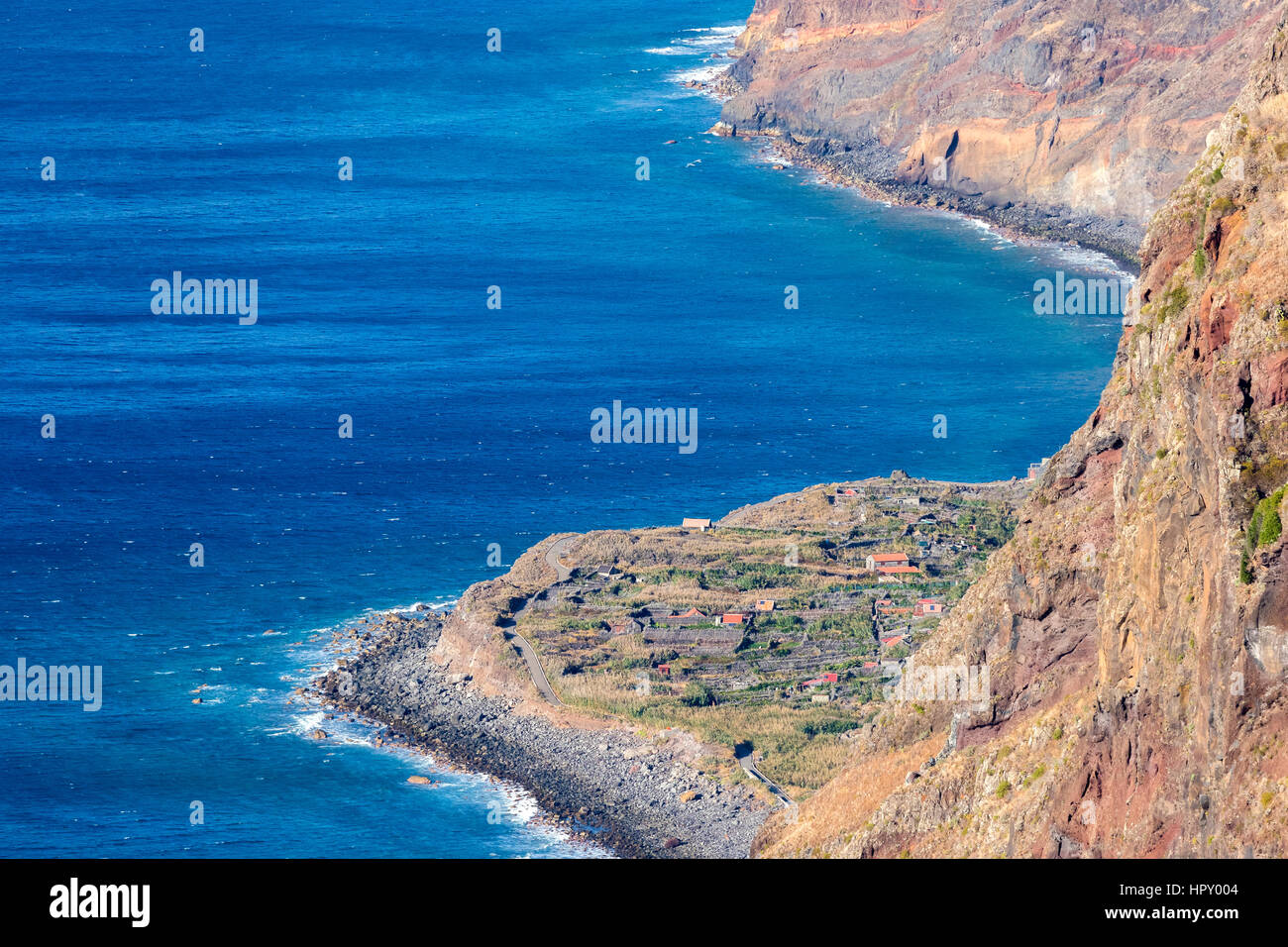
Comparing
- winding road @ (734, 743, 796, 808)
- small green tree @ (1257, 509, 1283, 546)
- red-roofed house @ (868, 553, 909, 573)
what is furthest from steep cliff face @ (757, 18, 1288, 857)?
red-roofed house @ (868, 553, 909, 573)

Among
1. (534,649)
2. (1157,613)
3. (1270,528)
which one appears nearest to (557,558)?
(534,649)

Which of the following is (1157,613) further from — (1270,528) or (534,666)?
(534,666)

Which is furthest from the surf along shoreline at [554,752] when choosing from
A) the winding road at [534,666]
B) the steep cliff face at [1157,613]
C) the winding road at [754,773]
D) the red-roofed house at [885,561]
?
the steep cliff face at [1157,613]

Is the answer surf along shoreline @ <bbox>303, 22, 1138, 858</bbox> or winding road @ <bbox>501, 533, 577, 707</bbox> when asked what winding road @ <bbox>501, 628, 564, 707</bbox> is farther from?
surf along shoreline @ <bbox>303, 22, 1138, 858</bbox>

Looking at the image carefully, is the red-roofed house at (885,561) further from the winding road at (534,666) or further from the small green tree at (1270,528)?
the small green tree at (1270,528)

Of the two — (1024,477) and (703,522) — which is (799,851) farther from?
(1024,477)
